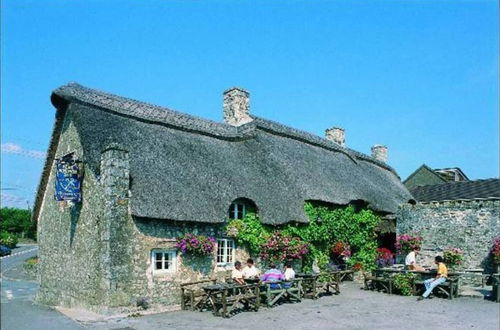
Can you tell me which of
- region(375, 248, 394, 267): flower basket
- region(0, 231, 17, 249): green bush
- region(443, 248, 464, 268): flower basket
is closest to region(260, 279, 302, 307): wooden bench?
region(375, 248, 394, 267): flower basket

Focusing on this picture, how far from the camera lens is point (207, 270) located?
1486 centimetres

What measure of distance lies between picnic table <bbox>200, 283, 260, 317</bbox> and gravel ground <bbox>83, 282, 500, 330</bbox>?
0.97 feet

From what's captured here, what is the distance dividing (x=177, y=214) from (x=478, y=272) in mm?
12376

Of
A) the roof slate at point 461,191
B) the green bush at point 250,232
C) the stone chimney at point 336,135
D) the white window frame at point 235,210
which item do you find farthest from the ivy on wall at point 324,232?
the stone chimney at point 336,135

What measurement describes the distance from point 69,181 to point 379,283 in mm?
11947

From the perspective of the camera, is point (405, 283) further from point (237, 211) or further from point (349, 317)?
point (237, 211)

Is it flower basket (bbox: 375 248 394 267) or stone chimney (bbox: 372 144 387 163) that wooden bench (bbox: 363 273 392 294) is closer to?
flower basket (bbox: 375 248 394 267)

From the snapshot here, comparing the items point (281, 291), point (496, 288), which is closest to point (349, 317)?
point (281, 291)

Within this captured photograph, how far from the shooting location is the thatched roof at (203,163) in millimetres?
14117

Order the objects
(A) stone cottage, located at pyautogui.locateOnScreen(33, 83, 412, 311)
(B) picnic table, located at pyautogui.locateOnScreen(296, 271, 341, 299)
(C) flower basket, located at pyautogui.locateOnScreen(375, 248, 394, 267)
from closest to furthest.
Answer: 1. (A) stone cottage, located at pyautogui.locateOnScreen(33, 83, 412, 311)
2. (B) picnic table, located at pyautogui.locateOnScreen(296, 271, 341, 299)
3. (C) flower basket, located at pyautogui.locateOnScreen(375, 248, 394, 267)

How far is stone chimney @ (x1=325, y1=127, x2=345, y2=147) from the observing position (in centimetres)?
2997

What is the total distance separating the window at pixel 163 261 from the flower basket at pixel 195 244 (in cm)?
37

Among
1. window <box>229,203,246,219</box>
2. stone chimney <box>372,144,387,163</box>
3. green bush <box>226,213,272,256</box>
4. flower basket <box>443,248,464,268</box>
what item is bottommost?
flower basket <box>443,248,464,268</box>

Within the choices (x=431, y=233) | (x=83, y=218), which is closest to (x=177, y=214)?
(x=83, y=218)
